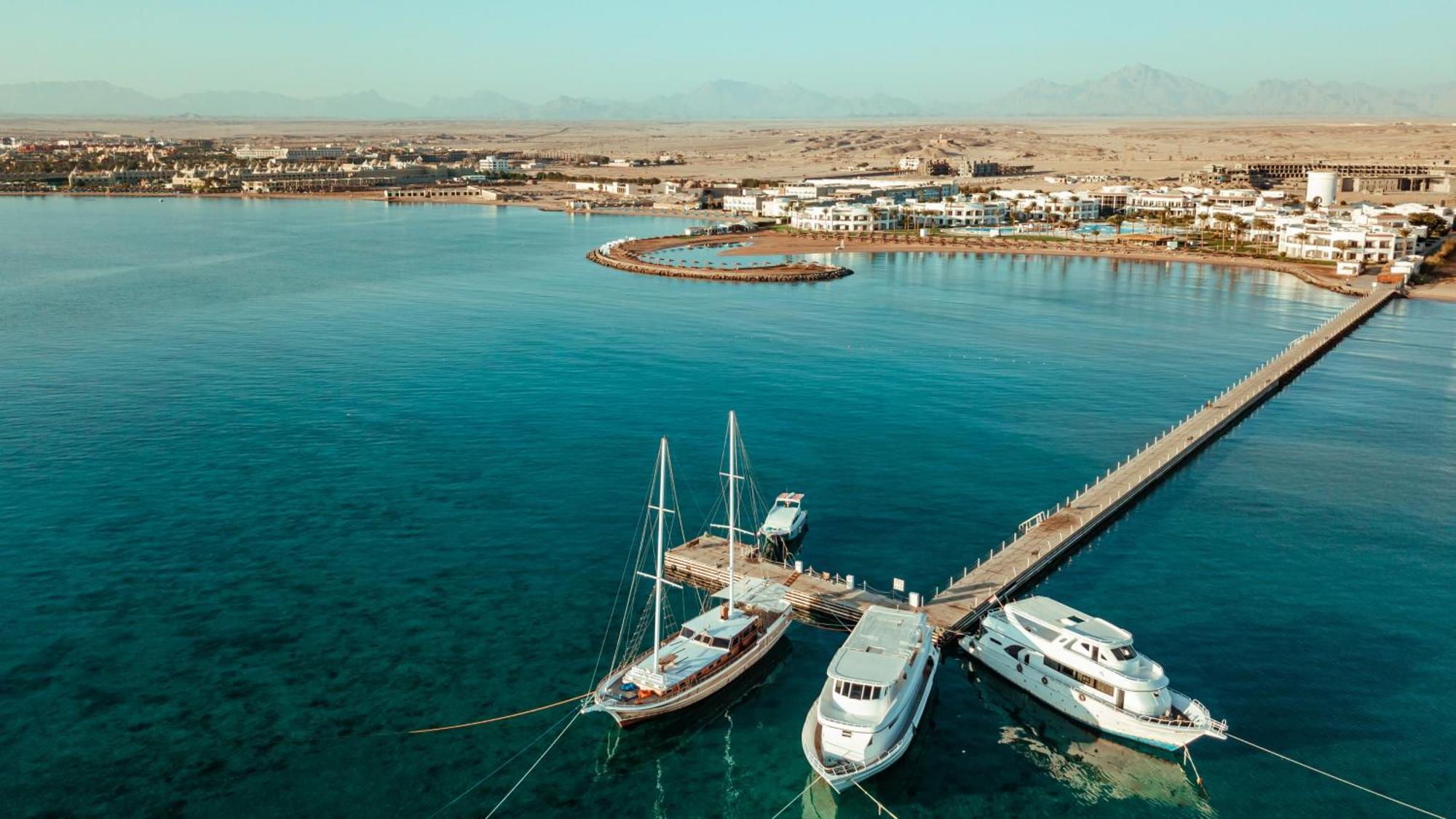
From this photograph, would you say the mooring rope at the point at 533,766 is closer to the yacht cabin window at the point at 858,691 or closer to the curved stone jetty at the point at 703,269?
the yacht cabin window at the point at 858,691

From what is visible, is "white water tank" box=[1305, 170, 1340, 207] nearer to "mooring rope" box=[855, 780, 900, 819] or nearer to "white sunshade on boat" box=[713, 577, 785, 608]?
"white sunshade on boat" box=[713, 577, 785, 608]

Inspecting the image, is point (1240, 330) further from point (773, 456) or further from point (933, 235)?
point (933, 235)

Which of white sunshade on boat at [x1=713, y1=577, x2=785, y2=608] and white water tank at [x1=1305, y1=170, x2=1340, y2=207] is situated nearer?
white sunshade on boat at [x1=713, y1=577, x2=785, y2=608]

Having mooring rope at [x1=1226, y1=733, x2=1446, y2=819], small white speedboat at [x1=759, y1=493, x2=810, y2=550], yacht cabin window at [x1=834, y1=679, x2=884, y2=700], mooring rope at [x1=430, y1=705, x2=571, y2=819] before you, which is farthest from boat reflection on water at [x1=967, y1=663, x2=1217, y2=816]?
mooring rope at [x1=430, y1=705, x2=571, y2=819]

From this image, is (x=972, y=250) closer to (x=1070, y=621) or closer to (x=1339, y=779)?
(x=1070, y=621)

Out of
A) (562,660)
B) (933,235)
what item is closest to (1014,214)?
(933,235)

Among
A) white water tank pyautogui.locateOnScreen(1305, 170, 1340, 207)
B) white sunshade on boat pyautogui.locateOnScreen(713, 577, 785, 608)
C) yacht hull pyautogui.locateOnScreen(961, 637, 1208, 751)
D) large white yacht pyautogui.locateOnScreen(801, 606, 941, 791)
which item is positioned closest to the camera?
large white yacht pyautogui.locateOnScreen(801, 606, 941, 791)

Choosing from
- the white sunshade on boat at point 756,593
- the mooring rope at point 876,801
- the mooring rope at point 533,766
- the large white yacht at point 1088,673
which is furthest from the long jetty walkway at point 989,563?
the mooring rope at point 533,766

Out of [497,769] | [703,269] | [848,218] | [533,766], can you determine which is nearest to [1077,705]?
[533,766]
